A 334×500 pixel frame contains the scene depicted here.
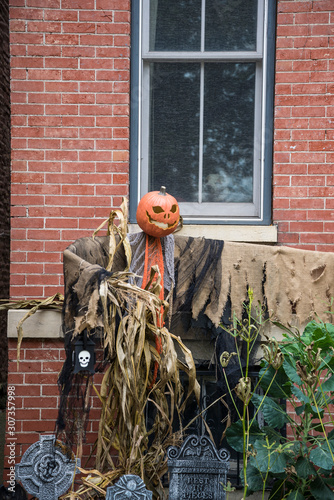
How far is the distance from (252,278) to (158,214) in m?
0.75

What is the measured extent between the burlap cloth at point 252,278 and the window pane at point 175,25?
1.61 meters

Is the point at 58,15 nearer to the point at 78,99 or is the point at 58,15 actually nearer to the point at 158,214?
the point at 78,99

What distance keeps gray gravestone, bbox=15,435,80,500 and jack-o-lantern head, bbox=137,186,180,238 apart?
1361 millimetres

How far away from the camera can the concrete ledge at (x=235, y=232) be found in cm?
374

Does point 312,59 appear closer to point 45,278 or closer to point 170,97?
point 170,97

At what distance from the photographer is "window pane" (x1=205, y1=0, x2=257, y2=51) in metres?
3.91

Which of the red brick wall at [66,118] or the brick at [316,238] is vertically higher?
the red brick wall at [66,118]

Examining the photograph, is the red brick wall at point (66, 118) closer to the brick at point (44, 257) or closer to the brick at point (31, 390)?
the brick at point (44, 257)

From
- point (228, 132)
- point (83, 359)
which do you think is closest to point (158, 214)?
point (83, 359)

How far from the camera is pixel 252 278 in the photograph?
132 inches

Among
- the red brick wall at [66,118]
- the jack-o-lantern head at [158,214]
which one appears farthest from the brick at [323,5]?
the jack-o-lantern head at [158,214]

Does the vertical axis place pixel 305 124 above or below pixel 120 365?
above

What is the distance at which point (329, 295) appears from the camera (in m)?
3.37

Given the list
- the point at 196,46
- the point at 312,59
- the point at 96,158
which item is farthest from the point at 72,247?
the point at 312,59
